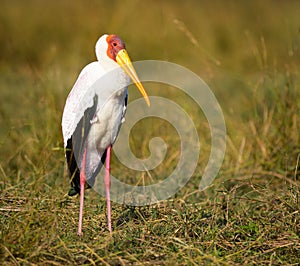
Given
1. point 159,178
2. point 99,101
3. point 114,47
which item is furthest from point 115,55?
point 159,178

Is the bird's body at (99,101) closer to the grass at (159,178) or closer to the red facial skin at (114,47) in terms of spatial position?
the red facial skin at (114,47)

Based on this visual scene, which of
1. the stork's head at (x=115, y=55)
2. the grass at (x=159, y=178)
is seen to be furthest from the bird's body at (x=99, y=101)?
the grass at (x=159, y=178)

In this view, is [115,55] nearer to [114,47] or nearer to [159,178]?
[114,47]

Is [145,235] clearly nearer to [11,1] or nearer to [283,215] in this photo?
[283,215]

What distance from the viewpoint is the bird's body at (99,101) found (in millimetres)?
3625

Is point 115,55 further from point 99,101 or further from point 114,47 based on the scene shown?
→ point 99,101

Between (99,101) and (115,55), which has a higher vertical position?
(115,55)

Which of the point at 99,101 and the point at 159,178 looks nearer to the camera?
the point at 99,101

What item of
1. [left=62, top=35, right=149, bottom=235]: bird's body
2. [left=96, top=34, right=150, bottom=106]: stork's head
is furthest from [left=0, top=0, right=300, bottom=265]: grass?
[left=96, top=34, right=150, bottom=106]: stork's head

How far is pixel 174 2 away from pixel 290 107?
7897mm

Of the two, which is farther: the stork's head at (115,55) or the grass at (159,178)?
the stork's head at (115,55)

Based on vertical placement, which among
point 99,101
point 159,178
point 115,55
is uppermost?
point 115,55

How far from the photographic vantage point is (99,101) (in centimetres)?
364

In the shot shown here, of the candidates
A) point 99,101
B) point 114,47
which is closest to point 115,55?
point 114,47
